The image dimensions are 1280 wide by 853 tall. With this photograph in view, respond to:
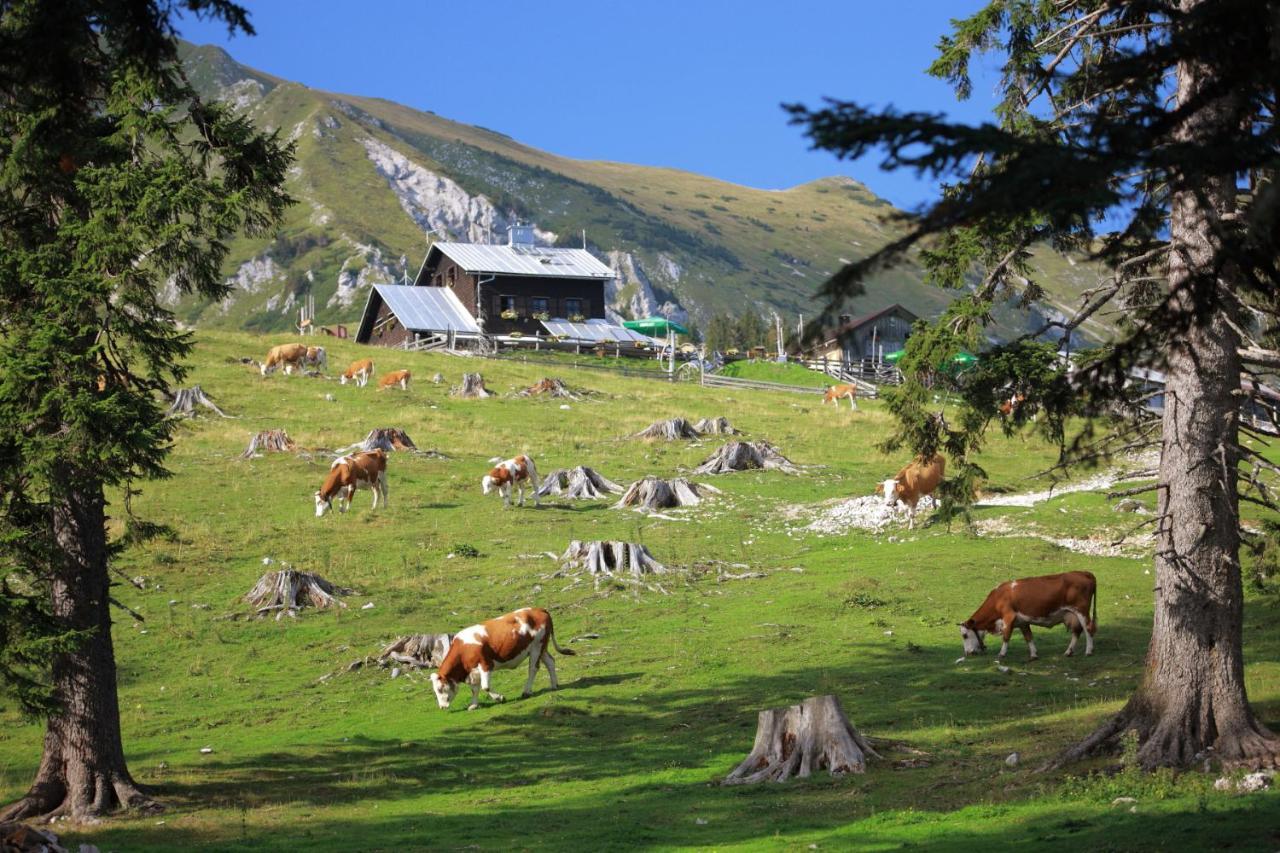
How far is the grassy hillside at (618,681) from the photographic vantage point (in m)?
14.5

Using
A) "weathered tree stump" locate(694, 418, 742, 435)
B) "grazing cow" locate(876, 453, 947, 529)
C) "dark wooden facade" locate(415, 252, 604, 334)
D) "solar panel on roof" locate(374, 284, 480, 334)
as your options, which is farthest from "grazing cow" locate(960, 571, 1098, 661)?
"dark wooden facade" locate(415, 252, 604, 334)

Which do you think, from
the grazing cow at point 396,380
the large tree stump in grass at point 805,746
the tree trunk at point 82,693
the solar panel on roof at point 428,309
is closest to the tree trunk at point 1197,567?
the large tree stump in grass at point 805,746

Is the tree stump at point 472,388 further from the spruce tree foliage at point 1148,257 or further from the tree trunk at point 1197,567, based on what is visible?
the tree trunk at point 1197,567

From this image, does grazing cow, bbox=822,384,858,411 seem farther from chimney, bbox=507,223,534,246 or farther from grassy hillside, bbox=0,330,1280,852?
chimney, bbox=507,223,534,246

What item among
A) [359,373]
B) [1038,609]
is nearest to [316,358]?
[359,373]

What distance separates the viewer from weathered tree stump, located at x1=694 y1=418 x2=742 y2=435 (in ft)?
160

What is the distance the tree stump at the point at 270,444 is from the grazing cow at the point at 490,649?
23148 millimetres

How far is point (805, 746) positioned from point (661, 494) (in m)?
21.4

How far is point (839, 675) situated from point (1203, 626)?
7.97 m

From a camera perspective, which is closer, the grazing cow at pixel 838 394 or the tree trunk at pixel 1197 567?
the tree trunk at pixel 1197 567

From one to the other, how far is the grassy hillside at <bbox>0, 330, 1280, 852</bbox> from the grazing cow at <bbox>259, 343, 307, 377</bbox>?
15.4m

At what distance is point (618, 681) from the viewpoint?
73.9 ft

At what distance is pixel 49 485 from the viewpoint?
1658 cm

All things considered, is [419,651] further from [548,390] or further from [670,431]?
[548,390]
